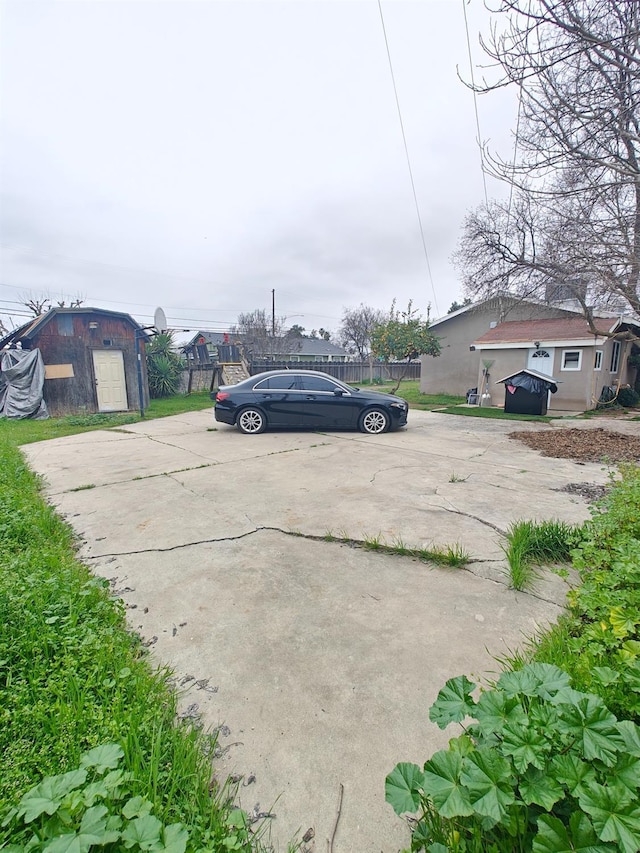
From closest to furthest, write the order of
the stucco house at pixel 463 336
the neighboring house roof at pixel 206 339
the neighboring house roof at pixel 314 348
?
the stucco house at pixel 463 336 < the neighboring house roof at pixel 206 339 < the neighboring house roof at pixel 314 348

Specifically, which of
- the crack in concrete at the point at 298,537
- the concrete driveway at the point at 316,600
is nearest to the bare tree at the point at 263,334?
the concrete driveway at the point at 316,600

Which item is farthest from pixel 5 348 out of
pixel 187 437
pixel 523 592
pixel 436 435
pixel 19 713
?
pixel 523 592

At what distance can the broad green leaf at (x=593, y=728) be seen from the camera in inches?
39.3

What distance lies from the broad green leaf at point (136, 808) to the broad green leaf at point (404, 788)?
68 centimetres

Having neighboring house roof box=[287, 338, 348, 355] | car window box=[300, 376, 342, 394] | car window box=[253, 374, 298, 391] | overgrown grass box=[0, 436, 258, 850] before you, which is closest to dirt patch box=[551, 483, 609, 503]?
overgrown grass box=[0, 436, 258, 850]

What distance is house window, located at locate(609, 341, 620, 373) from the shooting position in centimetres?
1536

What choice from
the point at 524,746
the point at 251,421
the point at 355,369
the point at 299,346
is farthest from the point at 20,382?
the point at 299,346

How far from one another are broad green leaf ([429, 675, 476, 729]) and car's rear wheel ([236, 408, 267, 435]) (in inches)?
285

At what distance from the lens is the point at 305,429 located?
8719 millimetres

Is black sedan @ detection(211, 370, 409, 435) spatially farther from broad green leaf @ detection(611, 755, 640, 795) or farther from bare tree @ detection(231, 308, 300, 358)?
bare tree @ detection(231, 308, 300, 358)

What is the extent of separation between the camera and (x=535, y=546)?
307 cm

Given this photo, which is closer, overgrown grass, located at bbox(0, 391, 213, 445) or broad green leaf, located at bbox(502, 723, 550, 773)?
broad green leaf, located at bbox(502, 723, 550, 773)

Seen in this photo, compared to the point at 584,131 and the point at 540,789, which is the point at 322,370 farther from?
the point at 540,789

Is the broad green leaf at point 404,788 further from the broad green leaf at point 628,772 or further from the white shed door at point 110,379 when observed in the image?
the white shed door at point 110,379
